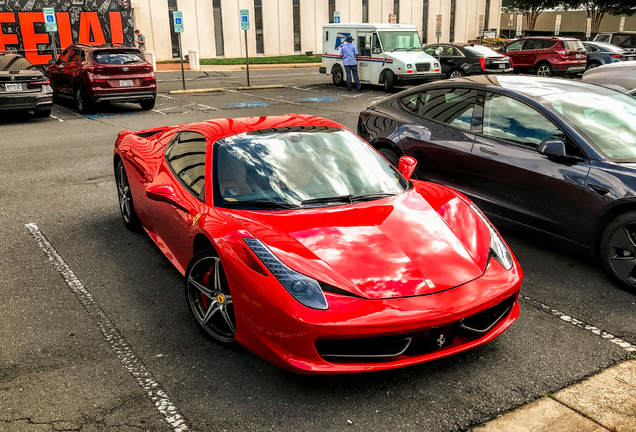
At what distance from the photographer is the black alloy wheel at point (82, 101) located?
51.1 ft

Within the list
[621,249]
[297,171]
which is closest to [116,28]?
[297,171]

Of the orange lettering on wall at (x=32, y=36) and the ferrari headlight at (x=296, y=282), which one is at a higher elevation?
the orange lettering on wall at (x=32, y=36)

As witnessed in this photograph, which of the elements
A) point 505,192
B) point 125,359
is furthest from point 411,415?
point 505,192

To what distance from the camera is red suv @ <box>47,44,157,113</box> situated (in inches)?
601

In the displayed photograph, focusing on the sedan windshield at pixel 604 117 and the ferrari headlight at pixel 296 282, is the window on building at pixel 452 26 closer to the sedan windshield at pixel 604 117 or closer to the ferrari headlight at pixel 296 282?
the sedan windshield at pixel 604 117

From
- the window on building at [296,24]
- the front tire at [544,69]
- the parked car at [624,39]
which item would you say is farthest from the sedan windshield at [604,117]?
the window on building at [296,24]

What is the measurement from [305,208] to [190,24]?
38.8 metres

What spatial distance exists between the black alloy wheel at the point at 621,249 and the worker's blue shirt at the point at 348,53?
17.2 meters

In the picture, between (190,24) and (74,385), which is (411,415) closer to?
(74,385)

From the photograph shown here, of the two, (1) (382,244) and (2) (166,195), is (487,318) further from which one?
(2) (166,195)

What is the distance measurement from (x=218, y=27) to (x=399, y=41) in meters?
22.9

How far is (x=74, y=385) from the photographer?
142 inches

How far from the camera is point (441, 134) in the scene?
6.50 m

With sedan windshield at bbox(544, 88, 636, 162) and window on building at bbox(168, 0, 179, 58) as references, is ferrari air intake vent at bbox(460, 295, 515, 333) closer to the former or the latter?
sedan windshield at bbox(544, 88, 636, 162)
